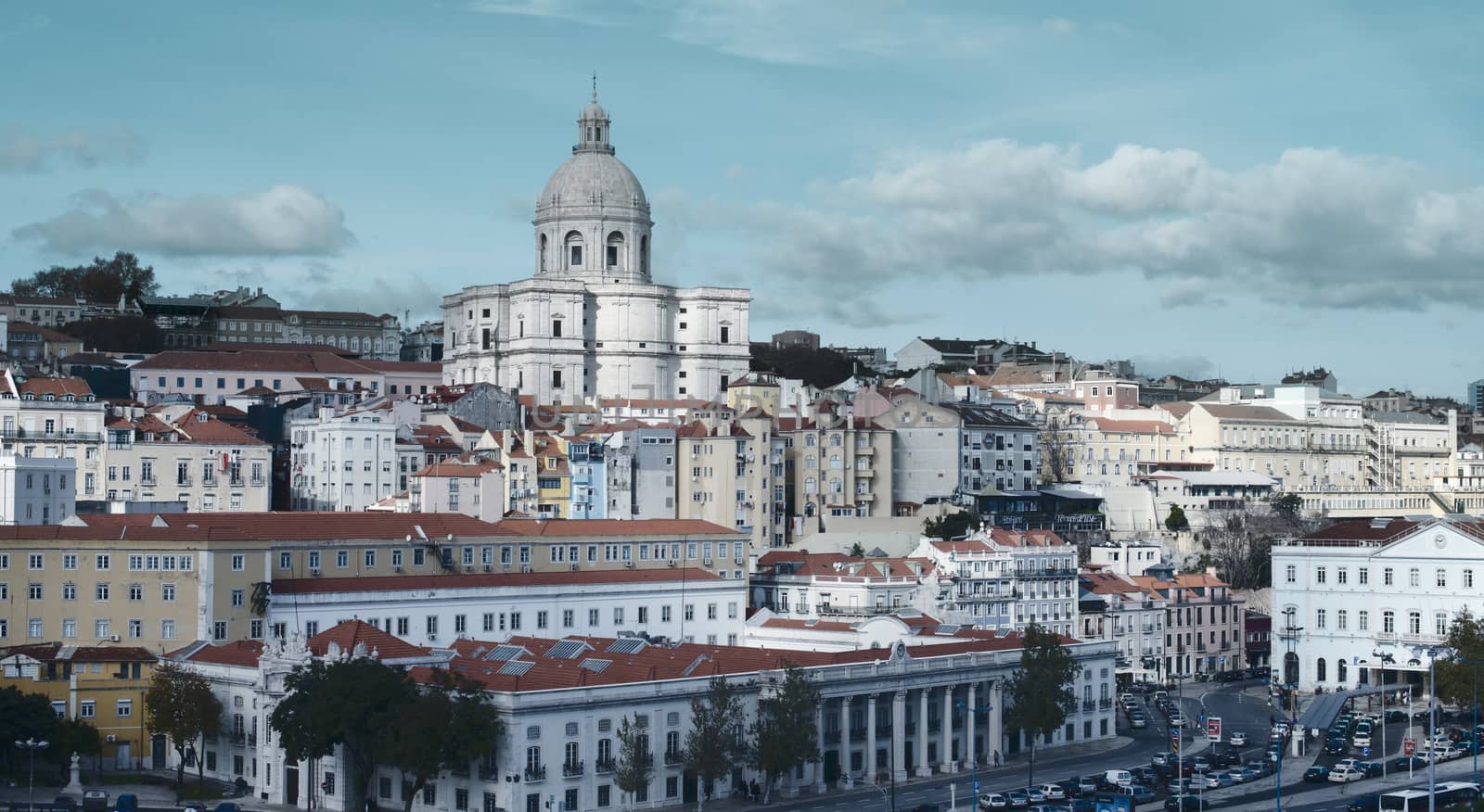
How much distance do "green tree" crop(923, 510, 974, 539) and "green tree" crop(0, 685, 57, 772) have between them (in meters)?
55.8

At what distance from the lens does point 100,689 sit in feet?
246

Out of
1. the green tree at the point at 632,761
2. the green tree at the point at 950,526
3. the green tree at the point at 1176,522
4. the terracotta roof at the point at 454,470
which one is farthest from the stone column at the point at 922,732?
the green tree at the point at 1176,522

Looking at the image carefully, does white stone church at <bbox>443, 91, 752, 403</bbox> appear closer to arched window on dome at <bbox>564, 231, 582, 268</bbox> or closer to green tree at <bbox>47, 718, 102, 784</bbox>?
arched window on dome at <bbox>564, 231, 582, 268</bbox>

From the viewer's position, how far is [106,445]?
10850 cm

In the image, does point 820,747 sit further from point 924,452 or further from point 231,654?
point 924,452

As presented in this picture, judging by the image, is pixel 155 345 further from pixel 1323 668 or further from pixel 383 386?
pixel 1323 668

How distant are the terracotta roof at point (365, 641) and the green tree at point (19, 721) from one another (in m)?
8.62

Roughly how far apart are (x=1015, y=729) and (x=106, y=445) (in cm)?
4821

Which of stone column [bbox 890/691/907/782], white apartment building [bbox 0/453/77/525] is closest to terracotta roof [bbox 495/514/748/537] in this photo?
white apartment building [bbox 0/453/77/525]

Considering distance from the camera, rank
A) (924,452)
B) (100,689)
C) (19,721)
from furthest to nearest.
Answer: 1. (924,452)
2. (100,689)
3. (19,721)

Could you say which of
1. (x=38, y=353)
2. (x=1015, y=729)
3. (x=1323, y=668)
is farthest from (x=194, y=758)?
(x=38, y=353)

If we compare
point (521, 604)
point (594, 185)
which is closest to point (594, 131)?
point (594, 185)

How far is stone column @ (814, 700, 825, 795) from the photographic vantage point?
74.8m

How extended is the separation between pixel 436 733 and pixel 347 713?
321 centimetres
